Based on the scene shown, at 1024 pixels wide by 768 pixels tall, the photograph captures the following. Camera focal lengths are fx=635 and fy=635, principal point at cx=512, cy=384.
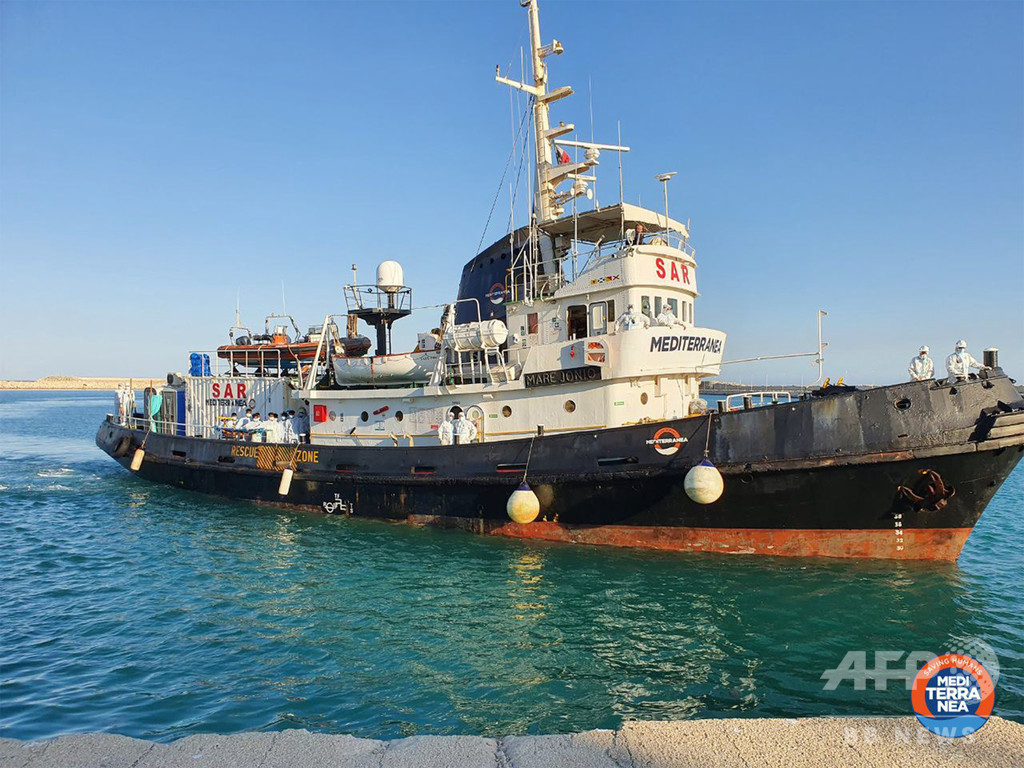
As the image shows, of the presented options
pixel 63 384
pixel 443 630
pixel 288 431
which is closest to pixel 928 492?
pixel 443 630

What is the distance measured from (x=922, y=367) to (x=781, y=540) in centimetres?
335

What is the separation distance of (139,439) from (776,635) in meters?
18.7

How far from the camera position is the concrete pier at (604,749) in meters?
3.95

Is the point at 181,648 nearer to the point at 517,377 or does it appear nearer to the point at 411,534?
the point at 411,534

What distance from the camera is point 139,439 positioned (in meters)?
19.3

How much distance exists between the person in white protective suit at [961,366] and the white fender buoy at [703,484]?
3.57m

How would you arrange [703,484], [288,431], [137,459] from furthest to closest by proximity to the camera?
1. [137,459]
2. [288,431]
3. [703,484]

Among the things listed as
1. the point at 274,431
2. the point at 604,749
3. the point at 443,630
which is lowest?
the point at 443,630

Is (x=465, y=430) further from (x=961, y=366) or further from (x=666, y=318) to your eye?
(x=961, y=366)

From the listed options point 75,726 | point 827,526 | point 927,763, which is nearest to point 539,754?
point 927,763

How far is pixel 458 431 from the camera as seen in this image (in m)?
12.5

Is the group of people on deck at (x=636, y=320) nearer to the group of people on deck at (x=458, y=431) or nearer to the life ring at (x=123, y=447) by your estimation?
the group of people on deck at (x=458, y=431)

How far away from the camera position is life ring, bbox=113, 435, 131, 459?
19.6m

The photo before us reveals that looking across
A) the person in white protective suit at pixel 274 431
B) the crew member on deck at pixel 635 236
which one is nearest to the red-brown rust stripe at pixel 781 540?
the crew member on deck at pixel 635 236
